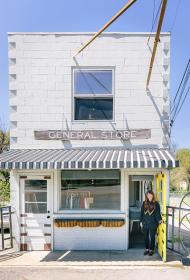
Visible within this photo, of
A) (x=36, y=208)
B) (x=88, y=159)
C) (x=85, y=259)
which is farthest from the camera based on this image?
(x=36, y=208)

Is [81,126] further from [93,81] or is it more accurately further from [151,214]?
[151,214]

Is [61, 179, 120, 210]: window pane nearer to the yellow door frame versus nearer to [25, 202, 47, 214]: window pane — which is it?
[25, 202, 47, 214]: window pane

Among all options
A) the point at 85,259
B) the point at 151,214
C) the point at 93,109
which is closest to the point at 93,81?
the point at 93,109

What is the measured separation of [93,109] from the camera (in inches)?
406

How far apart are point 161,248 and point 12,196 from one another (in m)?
4.60

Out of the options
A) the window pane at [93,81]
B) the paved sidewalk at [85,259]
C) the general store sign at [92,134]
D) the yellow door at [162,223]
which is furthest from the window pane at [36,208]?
the window pane at [93,81]

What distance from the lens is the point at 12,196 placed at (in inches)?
396

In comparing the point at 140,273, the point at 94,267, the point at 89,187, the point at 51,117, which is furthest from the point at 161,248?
the point at 51,117

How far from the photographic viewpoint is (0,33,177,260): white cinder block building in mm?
9742

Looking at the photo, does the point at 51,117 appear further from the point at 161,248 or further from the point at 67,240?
the point at 161,248

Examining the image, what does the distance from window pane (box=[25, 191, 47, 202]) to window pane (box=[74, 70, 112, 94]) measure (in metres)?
3.30

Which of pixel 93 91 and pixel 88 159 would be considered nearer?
pixel 88 159

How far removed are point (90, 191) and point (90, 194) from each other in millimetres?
89

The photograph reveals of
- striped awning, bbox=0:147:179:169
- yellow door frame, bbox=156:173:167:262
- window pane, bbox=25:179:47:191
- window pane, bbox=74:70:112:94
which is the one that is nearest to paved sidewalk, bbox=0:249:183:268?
yellow door frame, bbox=156:173:167:262
